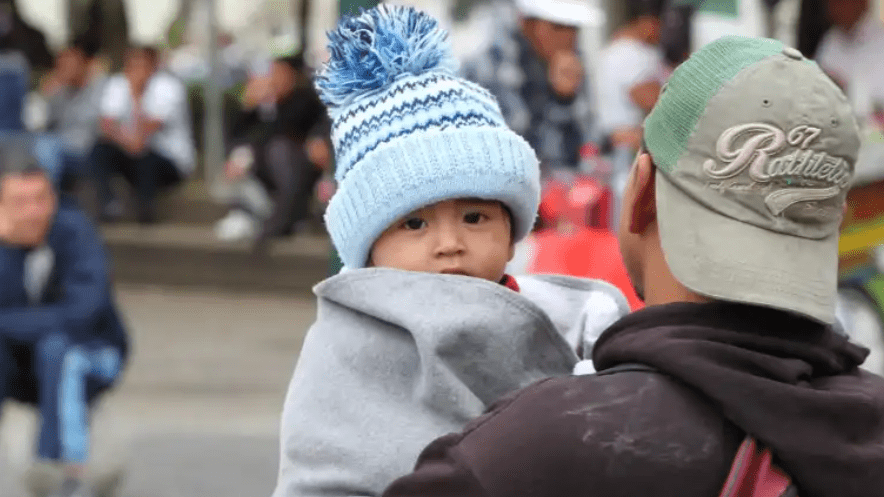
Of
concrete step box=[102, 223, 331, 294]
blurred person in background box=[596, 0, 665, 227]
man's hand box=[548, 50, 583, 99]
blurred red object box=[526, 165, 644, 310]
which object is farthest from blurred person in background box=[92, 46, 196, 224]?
blurred red object box=[526, 165, 644, 310]

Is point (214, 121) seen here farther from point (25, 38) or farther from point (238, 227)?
point (25, 38)

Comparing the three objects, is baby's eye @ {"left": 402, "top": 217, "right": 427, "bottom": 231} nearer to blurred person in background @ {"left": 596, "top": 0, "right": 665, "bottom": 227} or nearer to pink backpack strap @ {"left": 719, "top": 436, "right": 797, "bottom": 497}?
pink backpack strap @ {"left": 719, "top": 436, "right": 797, "bottom": 497}

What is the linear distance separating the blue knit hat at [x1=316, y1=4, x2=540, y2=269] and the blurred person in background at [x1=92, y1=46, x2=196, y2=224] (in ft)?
37.6

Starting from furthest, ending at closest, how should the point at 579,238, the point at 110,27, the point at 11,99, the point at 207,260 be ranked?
the point at 110,27
the point at 207,260
the point at 11,99
the point at 579,238

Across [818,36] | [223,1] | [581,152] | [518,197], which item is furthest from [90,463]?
[223,1]

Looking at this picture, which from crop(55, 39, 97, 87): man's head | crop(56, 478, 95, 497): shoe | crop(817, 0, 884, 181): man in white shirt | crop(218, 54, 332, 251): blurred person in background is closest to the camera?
crop(56, 478, 95, 497): shoe

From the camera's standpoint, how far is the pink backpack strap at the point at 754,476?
5.30 ft

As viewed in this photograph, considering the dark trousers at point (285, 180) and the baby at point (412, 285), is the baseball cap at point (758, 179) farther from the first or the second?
the dark trousers at point (285, 180)

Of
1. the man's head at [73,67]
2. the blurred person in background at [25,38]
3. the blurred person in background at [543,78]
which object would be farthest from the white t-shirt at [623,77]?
the blurred person in background at [25,38]

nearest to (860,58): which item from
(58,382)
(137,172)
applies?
(58,382)

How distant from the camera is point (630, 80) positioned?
8.30 m

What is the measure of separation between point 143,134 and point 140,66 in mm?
574

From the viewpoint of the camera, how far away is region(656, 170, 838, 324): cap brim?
1.66 meters

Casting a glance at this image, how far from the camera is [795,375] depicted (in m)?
1.65
